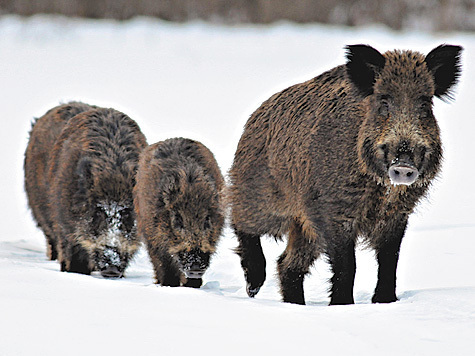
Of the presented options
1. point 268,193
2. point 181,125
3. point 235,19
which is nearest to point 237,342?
point 268,193

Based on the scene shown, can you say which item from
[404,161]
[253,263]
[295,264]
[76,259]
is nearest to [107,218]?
[76,259]

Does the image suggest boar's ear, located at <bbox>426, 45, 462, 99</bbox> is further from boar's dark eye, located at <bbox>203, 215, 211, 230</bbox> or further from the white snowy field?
boar's dark eye, located at <bbox>203, 215, 211, 230</bbox>

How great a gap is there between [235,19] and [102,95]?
603 centimetres

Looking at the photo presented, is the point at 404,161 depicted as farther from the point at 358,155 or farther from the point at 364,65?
the point at 364,65

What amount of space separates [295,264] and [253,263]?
0.52 metres

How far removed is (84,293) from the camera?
4.45 metres

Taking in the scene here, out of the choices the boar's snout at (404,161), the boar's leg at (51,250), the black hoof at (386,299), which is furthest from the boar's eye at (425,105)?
the boar's leg at (51,250)

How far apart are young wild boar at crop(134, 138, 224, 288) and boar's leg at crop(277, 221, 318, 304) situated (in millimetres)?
829

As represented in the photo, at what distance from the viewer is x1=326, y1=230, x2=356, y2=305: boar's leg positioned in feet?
16.7

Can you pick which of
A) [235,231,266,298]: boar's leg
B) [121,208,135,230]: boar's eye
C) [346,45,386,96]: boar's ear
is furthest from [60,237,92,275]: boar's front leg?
[346,45,386,96]: boar's ear

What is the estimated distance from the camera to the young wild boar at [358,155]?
15.6 ft

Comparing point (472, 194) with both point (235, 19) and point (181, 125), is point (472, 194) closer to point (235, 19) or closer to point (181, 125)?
point (181, 125)

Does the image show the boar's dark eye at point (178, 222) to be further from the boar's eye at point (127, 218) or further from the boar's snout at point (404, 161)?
the boar's snout at point (404, 161)

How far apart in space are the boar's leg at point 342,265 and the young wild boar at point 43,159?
183 inches
